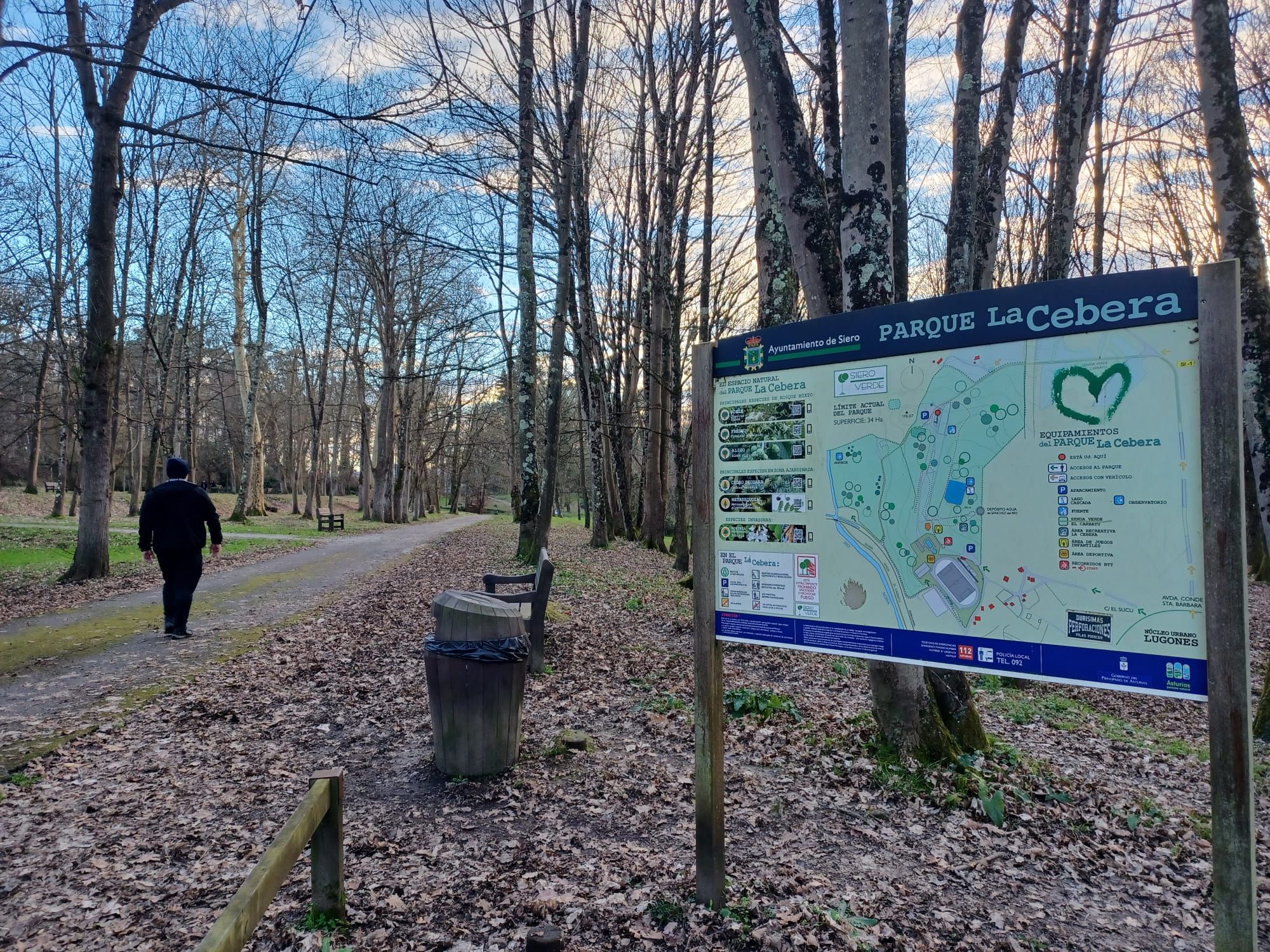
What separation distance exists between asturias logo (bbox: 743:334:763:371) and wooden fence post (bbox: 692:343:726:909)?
172 mm

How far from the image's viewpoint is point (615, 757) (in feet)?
16.4

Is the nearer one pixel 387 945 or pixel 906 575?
pixel 906 575

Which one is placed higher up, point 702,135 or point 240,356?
point 702,135

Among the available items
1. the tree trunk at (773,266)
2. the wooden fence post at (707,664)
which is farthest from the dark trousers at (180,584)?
the wooden fence post at (707,664)

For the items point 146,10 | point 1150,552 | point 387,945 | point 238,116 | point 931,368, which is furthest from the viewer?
point 146,10

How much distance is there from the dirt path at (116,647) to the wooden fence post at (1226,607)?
6.45 m

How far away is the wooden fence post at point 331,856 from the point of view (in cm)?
298

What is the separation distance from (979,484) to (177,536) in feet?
27.8

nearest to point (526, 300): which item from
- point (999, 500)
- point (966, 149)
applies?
point (966, 149)

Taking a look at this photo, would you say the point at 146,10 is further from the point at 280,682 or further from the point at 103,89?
the point at 280,682

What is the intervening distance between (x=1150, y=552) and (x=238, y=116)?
9.46 metres

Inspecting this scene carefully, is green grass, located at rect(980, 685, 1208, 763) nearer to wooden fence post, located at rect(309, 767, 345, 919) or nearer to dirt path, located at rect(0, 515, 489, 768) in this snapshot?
wooden fence post, located at rect(309, 767, 345, 919)

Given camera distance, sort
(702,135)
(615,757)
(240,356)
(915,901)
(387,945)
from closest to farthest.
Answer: (387,945), (915,901), (615,757), (702,135), (240,356)

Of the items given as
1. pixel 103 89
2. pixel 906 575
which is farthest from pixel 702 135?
pixel 906 575
